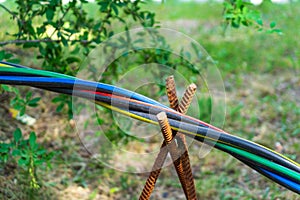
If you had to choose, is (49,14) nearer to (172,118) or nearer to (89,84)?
(89,84)

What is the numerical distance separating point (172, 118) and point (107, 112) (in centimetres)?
132

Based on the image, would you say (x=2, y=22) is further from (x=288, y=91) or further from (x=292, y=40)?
(x=292, y=40)

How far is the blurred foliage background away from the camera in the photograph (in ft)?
6.09

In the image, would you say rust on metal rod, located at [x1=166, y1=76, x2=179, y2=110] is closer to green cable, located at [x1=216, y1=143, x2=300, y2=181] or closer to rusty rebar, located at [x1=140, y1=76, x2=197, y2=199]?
rusty rebar, located at [x1=140, y1=76, x2=197, y2=199]

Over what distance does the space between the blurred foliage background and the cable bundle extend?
1.87 ft

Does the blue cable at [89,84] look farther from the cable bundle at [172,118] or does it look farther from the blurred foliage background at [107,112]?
the blurred foliage background at [107,112]

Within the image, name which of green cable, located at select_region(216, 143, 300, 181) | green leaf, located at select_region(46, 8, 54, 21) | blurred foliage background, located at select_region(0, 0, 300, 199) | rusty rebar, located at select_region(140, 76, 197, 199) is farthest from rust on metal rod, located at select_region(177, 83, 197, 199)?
green leaf, located at select_region(46, 8, 54, 21)

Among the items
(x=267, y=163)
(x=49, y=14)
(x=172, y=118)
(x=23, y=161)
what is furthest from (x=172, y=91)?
(x=49, y=14)

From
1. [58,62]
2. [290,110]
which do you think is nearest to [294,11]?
[290,110]

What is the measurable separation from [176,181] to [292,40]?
95.0 inches

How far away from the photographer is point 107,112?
2.33 meters

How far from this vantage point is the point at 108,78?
90.8 inches

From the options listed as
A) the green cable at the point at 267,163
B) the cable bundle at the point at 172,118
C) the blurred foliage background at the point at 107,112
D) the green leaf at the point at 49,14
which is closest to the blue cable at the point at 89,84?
the cable bundle at the point at 172,118

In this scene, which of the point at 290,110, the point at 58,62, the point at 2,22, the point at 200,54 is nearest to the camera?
the point at 58,62
